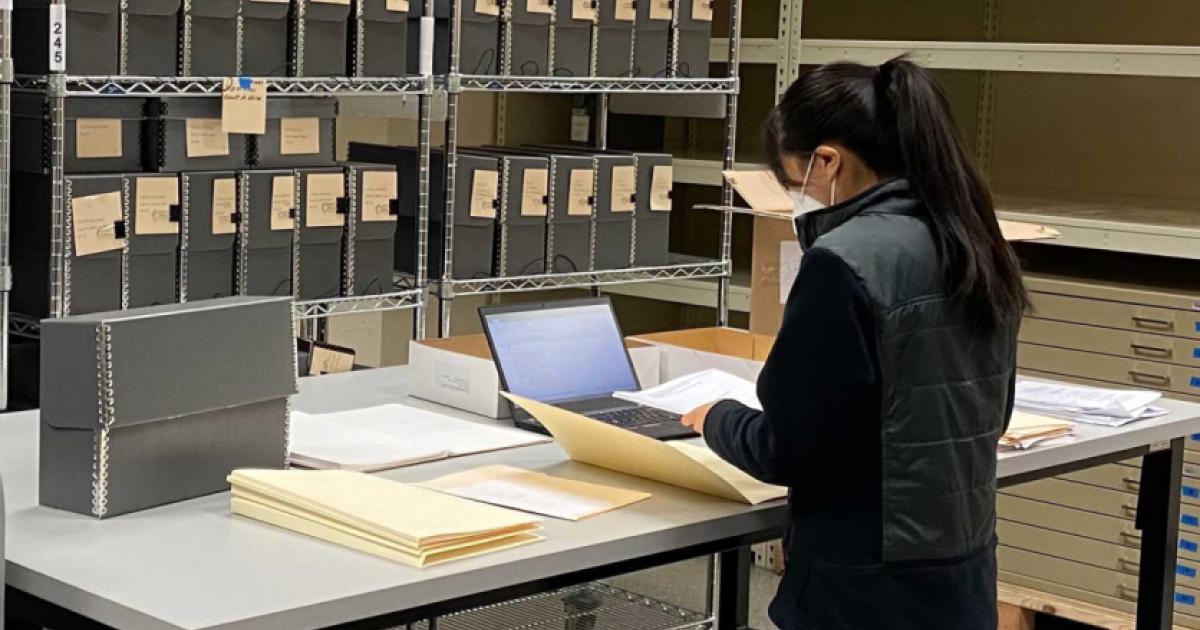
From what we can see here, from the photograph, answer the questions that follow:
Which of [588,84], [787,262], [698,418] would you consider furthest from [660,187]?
[698,418]

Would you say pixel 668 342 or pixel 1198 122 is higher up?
pixel 1198 122

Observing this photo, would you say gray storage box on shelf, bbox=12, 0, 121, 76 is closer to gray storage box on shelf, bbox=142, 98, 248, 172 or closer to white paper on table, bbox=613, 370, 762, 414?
gray storage box on shelf, bbox=142, 98, 248, 172

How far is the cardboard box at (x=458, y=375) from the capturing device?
2.48 m

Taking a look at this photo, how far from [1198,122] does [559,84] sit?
1.92m

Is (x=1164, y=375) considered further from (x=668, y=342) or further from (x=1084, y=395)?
(x=668, y=342)

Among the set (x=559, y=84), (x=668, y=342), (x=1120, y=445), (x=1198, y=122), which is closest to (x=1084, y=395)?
(x=1120, y=445)

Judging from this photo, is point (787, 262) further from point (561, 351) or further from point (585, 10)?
point (585, 10)

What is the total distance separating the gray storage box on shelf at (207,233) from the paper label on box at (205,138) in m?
0.05

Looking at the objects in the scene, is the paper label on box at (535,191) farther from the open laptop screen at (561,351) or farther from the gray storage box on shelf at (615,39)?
the open laptop screen at (561,351)

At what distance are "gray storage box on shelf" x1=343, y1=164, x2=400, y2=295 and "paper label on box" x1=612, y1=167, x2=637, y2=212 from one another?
599mm

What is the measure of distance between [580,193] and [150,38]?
1154 mm

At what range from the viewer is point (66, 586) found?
1572 mm

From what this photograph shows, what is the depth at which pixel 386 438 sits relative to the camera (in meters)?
2.25

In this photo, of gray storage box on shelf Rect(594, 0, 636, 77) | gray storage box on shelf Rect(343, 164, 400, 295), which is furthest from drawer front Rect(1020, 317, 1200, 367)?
gray storage box on shelf Rect(343, 164, 400, 295)
